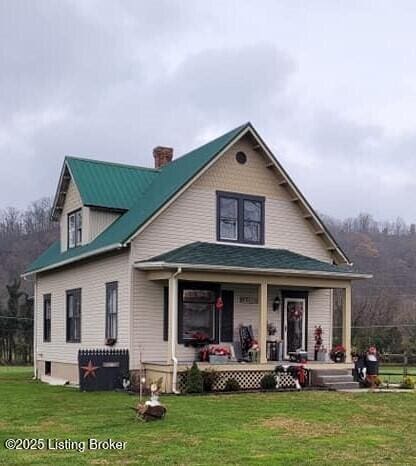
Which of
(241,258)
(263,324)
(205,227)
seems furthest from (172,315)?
(205,227)

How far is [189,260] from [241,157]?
4568 mm

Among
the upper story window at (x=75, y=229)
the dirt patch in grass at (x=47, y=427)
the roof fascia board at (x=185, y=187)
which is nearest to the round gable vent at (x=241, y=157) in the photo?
the roof fascia board at (x=185, y=187)

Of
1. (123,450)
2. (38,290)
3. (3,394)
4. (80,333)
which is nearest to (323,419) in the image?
(123,450)

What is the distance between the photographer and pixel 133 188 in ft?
73.5

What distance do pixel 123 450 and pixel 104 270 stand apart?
1141 centimetres

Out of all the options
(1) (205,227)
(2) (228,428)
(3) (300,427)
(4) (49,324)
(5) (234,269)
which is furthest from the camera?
→ (4) (49,324)

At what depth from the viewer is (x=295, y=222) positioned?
72.3 ft

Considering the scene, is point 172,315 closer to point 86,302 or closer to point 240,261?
point 240,261

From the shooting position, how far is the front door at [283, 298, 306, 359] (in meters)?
21.7

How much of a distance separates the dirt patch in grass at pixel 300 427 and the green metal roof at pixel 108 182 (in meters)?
10.7

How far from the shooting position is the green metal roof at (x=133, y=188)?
1934 cm

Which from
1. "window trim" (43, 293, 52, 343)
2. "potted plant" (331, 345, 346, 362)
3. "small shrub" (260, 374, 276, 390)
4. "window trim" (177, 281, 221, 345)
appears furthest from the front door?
"window trim" (43, 293, 52, 343)

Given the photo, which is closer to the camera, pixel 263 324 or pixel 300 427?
pixel 300 427

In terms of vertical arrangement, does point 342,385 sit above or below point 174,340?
below
